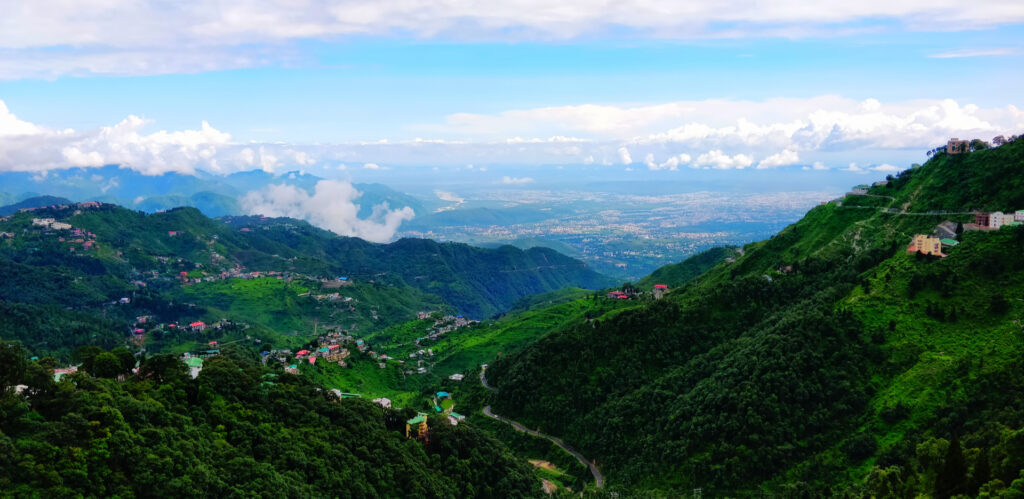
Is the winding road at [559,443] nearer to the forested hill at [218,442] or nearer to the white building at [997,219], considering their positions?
the forested hill at [218,442]

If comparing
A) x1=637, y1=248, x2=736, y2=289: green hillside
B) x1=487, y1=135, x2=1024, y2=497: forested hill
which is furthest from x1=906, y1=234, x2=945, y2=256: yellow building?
x1=637, y1=248, x2=736, y2=289: green hillside

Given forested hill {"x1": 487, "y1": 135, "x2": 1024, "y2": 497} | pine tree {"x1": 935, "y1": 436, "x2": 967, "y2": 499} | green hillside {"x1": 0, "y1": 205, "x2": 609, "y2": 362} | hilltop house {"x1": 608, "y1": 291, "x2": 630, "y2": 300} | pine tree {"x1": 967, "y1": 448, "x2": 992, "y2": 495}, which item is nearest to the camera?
pine tree {"x1": 967, "y1": 448, "x2": 992, "y2": 495}

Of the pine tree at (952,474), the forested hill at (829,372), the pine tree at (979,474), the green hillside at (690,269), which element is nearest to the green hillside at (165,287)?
the green hillside at (690,269)

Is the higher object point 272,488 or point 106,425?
point 106,425

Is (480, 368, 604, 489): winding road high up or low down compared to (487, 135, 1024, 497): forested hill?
down

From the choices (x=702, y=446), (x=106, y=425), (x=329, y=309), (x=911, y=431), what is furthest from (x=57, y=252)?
(x=911, y=431)

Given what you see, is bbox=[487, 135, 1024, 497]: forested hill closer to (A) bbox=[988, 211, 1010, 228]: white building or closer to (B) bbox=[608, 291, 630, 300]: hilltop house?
(A) bbox=[988, 211, 1010, 228]: white building

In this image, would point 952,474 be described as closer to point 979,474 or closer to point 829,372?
point 979,474

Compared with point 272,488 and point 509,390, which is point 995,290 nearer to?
point 509,390

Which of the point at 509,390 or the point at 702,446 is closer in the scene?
the point at 702,446
